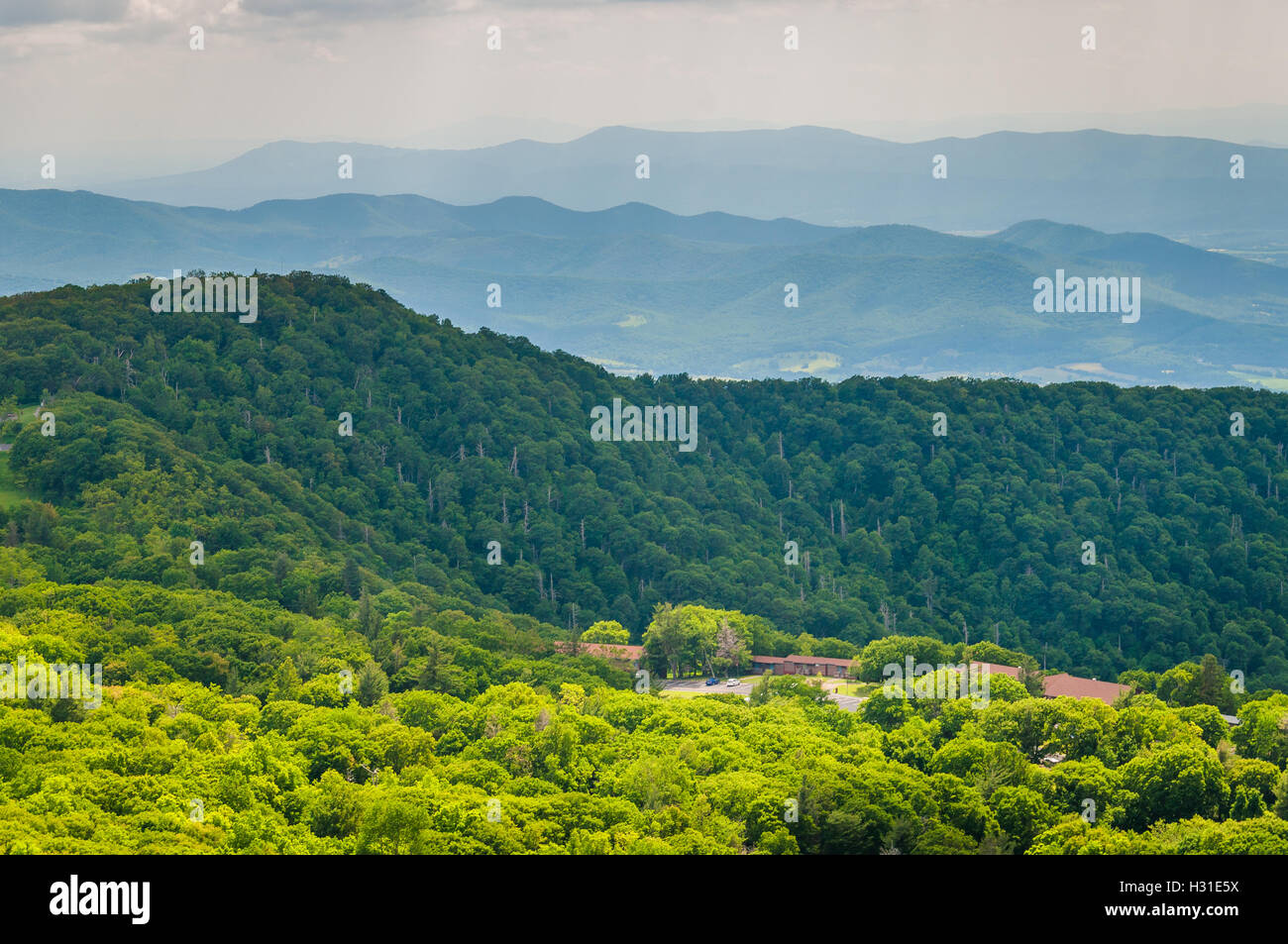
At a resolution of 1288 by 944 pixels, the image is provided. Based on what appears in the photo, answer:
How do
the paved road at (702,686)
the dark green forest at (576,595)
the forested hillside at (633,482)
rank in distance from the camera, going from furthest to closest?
the forested hillside at (633,482)
the paved road at (702,686)
the dark green forest at (576,595)

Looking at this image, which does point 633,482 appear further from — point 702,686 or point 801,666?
point 702,686

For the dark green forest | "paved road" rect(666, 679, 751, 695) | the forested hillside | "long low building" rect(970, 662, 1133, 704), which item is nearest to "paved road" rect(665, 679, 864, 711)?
"paved road" rect(666, 679, 751, 695)

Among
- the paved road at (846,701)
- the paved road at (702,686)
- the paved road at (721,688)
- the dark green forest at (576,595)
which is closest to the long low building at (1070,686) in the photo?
the dark green forest at (576,595)

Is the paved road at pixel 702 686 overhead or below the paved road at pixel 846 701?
overhead

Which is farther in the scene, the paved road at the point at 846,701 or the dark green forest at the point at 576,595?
the paved road at the point at 846,701

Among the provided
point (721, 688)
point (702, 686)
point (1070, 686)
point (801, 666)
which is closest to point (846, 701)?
point (721, 688)

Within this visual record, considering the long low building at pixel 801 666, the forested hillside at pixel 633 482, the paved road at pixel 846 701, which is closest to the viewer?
the paved road at pixel 846 701

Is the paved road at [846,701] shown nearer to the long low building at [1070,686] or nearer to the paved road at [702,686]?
the paved road at [702,686]
